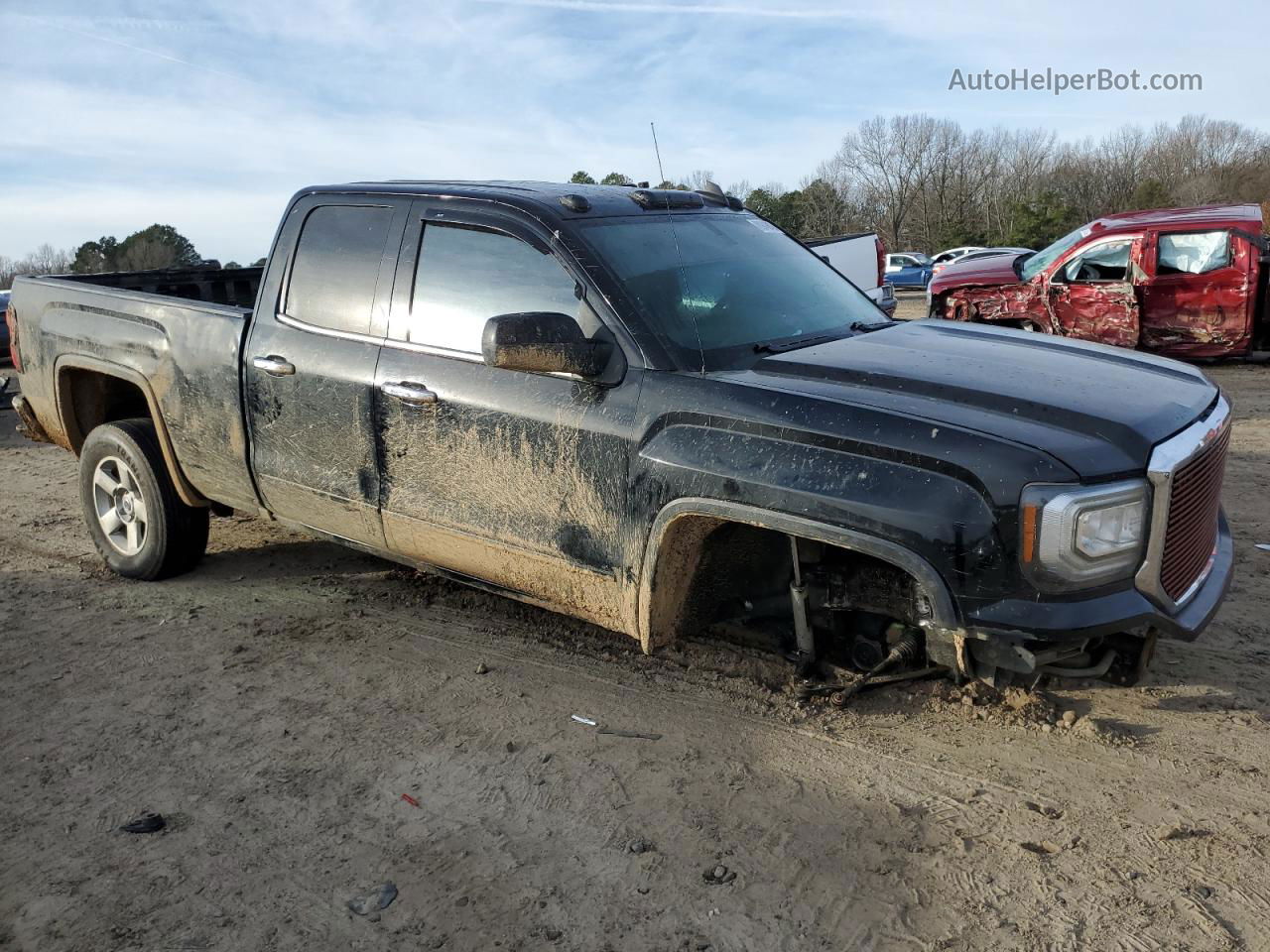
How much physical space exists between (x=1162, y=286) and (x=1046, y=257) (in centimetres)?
135

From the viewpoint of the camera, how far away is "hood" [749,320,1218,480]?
297 cm

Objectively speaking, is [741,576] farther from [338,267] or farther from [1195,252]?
[1195,252]

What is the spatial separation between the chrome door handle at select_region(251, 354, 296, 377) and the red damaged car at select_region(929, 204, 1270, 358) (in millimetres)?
9764

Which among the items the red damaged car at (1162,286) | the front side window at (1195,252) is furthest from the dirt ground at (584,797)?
the front side window at (1195,252)

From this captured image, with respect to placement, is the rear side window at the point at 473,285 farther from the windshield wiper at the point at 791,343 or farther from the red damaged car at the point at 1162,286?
the red damaged car at the point at 1162,286

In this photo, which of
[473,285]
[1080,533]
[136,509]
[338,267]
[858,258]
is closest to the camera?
[1080,533]

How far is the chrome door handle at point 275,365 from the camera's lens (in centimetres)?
438

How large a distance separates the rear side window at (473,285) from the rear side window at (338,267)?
0.91ft

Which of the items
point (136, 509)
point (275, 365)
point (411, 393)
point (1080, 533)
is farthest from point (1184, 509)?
point (136, 509)

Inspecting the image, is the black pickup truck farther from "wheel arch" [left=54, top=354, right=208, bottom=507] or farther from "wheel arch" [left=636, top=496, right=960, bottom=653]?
"wheel arch" [left=54, top=354, right=208, bottom=507]

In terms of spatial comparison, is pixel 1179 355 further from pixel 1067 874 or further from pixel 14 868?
pixel 14 868

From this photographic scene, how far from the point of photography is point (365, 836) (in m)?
3.10

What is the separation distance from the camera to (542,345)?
3422mm

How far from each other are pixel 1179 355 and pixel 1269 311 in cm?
100
